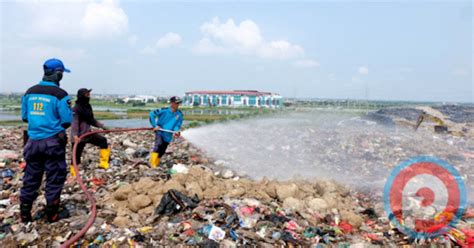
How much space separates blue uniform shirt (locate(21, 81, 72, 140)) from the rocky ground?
44.7 inches

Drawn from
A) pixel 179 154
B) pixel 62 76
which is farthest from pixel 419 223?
pixel 179 154

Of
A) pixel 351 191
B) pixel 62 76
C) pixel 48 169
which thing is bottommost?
pixel 351 191

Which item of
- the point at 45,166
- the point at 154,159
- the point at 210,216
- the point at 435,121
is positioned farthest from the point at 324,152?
the point at 435,121

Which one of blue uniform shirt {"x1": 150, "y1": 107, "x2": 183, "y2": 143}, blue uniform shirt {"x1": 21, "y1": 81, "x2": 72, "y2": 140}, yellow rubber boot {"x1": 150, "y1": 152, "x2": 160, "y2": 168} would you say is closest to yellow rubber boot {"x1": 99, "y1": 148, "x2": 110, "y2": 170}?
yellow rubber boot {"x1": 150, "y1": 152, "x2": 160, "y2": 168}

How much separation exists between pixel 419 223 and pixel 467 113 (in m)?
23.1

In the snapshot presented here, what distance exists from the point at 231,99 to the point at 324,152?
45.8 metres

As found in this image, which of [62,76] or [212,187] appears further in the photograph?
[212,187]

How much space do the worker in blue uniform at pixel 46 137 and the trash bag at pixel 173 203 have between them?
1.24m

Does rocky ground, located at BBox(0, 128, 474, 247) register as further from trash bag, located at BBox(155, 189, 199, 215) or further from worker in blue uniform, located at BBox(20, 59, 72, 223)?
worker in blue uniform, located at BBox(20, 59, 72, 223)

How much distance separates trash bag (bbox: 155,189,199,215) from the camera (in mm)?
4516

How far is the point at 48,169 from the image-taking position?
398cm

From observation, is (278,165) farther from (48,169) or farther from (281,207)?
(48,169)

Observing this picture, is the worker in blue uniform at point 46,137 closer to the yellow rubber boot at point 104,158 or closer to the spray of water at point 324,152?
the yellow rubber boot at point 104,158

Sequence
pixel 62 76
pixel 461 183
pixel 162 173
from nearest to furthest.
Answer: pixel 62 76
pixel 162 173
pixel 461 183
